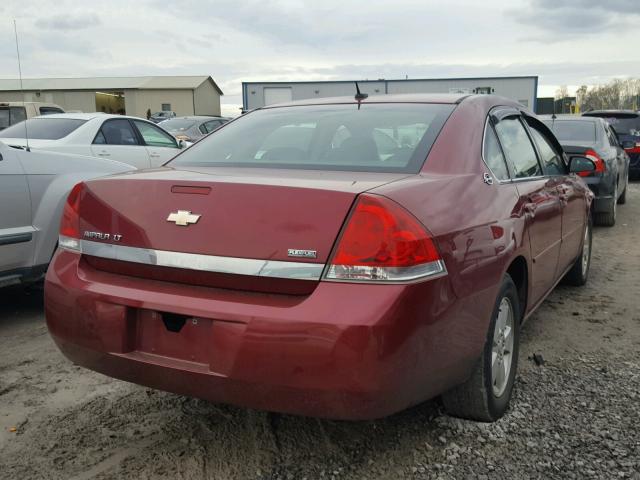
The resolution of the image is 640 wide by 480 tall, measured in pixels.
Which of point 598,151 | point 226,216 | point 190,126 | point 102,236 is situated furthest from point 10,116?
point 226,216

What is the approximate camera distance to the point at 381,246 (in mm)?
2104

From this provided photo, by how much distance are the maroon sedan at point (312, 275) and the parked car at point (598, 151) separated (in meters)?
5.33

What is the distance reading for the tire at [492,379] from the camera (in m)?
2.63

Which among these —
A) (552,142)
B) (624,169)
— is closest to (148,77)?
Result: (624,169)

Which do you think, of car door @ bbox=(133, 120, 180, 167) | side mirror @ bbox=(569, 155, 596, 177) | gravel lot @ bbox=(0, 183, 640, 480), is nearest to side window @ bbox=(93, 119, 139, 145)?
car door @ bbox=(133, 120, 180, 167)

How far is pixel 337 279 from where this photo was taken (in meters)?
2.09

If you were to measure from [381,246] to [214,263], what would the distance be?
593mm

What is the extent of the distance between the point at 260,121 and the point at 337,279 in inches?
64.0

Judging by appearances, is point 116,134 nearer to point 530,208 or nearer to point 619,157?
point 530,208

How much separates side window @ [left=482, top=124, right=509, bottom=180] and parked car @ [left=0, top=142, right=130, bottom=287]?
3.02 metres

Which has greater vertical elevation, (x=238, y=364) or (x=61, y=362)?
(x=238, y=364)

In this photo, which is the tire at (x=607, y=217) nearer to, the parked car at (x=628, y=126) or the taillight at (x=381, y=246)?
the parked car at (x=628, y=126)

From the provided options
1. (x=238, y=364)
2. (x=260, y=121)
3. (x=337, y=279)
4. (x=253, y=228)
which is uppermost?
(x=260, y=121)

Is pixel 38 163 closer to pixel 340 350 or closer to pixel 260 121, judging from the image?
pixel 260 121
